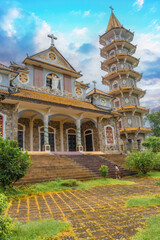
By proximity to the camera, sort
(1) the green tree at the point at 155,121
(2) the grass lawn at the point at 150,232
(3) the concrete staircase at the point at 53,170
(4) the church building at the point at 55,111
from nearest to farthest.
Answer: (2) the grass lawn at the point at 150,232
(3) the concrete staircase at the point at 53,170
(4) the church building at the point at 55,111
(1) the green tree at the point at 155,121

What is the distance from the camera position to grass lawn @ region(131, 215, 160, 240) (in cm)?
301

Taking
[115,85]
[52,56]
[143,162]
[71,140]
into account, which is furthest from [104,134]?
[115,85]

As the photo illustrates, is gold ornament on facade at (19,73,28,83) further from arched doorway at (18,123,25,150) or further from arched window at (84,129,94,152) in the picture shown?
arched window at (84,129,94,152)

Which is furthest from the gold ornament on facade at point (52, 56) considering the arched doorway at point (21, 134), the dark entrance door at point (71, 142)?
the dark entrance door at point (71, 142)

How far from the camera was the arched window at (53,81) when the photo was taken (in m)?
17.9

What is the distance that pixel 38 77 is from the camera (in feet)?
57.3

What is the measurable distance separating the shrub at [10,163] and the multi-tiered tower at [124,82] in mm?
19531

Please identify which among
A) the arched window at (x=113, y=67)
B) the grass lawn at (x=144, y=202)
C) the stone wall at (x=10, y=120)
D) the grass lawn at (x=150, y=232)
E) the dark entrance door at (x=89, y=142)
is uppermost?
the arched window at (x=113, y=67)

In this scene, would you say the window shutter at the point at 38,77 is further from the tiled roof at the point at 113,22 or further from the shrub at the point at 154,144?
the tiled roof at the point at 113,22

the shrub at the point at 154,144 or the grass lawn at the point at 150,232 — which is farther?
the shrub at the point at 154,144

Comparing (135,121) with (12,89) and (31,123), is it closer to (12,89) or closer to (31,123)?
(31,123)

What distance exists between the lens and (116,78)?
94.1ft

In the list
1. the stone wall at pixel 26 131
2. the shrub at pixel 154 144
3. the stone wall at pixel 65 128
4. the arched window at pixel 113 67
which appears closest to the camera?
the stone wall at pixel 26 131

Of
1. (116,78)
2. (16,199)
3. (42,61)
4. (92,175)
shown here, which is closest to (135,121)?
(116,78)
